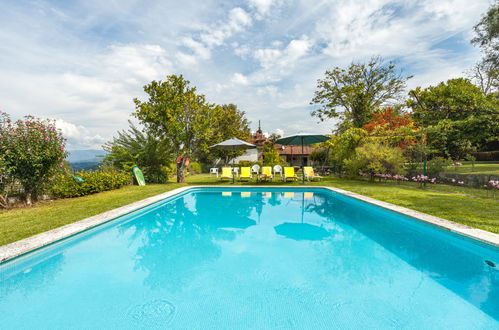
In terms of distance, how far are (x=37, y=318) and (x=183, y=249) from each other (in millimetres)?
2242

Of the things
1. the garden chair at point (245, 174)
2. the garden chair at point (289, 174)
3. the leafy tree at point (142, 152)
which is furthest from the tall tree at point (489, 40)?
the leafy tree at point (142, 152)

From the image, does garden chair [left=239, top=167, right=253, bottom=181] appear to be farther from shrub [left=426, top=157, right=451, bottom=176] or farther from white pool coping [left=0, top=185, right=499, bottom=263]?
shrub [left=426, top=157, right=451, bottom=176]

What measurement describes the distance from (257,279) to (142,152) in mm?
13221

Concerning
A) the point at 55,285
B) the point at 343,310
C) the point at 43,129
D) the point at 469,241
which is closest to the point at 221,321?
the point at 343,310

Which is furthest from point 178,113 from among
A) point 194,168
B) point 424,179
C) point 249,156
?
point 249,156

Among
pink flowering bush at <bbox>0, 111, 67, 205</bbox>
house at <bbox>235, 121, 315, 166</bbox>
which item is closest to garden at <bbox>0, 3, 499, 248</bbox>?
pink flowering bush at <bbox>0, 111, 67, 205</bbox>

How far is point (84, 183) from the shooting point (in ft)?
30.6

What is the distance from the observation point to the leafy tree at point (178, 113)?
1238 cm

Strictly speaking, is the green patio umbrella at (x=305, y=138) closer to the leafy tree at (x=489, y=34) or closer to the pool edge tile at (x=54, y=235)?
the pool edge tile at (x=54, y=235)

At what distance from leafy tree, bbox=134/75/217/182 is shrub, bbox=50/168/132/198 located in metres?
3.43

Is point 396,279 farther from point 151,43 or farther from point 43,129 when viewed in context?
point 151,43

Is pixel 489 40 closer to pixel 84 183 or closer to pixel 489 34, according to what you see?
pixel 489 34

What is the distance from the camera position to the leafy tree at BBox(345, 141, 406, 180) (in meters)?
11.2

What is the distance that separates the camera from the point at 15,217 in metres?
5.53
